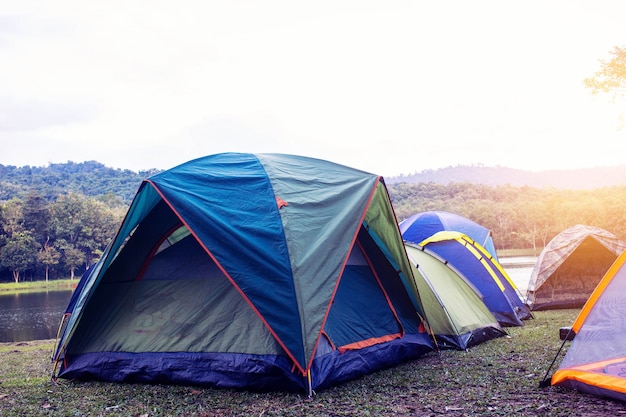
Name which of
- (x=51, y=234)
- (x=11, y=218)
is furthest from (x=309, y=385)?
(x=51, y=234)

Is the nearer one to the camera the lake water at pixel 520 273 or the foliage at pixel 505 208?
the lake water at pixel 520 273

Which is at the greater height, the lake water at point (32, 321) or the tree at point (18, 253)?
the lake water at point (32, 321)

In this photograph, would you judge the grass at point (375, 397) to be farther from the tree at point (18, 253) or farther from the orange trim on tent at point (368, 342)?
the tree at point (18, 253)

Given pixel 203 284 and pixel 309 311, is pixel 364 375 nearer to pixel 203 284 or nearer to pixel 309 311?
pixel 309 311

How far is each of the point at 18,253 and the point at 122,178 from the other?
74.9m

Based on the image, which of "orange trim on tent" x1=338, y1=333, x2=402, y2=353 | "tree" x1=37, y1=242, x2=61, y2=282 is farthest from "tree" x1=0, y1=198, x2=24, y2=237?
"orange trim on tent" x1=338, y1=333, x2=402, y2=353

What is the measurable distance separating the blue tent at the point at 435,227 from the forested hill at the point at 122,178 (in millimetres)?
76782

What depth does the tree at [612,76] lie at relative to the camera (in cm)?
2130

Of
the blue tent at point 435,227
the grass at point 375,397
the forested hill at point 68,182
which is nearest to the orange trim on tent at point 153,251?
the grass at point 375,397

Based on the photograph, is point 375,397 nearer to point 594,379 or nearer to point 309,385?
point 309,385

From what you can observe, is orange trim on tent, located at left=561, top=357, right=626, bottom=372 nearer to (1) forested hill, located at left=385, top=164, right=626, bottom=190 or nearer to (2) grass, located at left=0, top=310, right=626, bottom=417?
(2) grass, located at left=0, top=310, right=626, bottom=417

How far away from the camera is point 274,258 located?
17.9 feet

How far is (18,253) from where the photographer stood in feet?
189

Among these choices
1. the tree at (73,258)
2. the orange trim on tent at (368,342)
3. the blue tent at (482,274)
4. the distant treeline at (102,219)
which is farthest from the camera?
the tree at (73,258)
